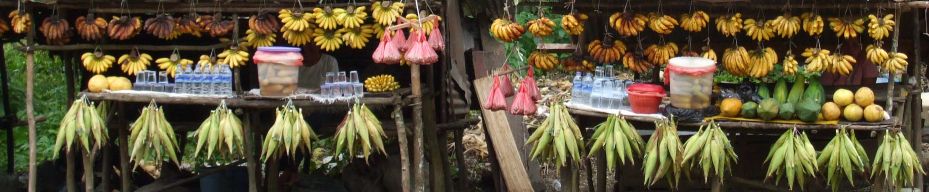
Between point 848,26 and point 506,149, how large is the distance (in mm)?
2875

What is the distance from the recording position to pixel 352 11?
6648 mm

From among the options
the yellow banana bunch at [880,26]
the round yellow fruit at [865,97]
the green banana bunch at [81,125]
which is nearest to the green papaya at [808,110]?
the round yellow fruit at [865,97]

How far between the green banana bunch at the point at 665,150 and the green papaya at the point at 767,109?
1.73 ft

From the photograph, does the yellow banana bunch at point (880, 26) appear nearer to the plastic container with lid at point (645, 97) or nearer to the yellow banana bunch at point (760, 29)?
the yellow banana bunch at point (760, 29)

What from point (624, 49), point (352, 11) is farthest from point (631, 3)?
point (352, 11)

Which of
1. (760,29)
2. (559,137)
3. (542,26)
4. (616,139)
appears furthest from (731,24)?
(559,137)

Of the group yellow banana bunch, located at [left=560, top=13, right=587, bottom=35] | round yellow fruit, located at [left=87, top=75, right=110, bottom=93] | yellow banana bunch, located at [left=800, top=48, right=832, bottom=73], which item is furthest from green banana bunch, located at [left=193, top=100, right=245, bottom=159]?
yellow banana bunch, located at [left=800, top=48, right=832, bottom=73]

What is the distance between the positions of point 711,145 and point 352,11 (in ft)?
7.97

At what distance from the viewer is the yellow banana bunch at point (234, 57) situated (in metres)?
6.78

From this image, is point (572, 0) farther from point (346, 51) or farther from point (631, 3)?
point (346, 51)

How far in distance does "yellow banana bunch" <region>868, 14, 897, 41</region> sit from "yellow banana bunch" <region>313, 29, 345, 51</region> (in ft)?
10.9

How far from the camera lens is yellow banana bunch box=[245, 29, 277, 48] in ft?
22.6

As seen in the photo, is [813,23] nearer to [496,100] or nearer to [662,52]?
[662,52]

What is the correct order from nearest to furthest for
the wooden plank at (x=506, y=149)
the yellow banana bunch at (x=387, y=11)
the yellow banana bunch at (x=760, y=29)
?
1. the yellow banana bunch at (x=760, y=29)
2. the yellow banana bunch at (x=387, y=11)
3. the wooden plank at (x=506, y=149)
